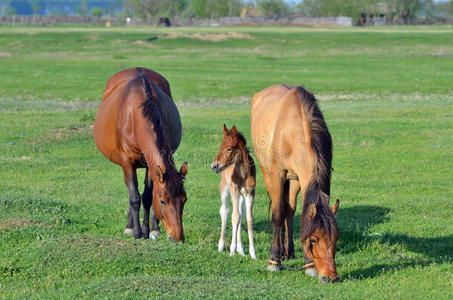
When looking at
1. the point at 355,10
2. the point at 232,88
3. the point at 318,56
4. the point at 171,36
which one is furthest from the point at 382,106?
the point at 355,10

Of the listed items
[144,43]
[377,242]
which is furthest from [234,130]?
[144,43]

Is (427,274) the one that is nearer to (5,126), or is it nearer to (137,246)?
(137,246)

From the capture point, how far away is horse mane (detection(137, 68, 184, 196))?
332 inches

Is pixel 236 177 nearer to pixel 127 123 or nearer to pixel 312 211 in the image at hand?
pixel 127 123

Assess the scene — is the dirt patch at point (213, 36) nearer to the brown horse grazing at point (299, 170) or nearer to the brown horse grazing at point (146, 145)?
the brown horse grazing at point (146, 145)

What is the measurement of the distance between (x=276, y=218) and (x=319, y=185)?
5.07 ft

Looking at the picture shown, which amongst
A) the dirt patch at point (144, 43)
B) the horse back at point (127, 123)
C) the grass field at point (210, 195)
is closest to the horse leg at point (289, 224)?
the grass field at point (210, 195)

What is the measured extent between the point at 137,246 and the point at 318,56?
43.8 m

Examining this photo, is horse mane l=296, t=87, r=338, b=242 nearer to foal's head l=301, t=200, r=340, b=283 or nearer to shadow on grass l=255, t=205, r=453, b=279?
foal's head l=301, t=200, r=340, b=283

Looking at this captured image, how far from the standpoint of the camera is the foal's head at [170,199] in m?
8.38

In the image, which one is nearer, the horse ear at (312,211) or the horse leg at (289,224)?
the horse ear at (312,211)

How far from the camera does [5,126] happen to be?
20688mm

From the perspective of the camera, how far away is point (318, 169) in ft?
24.3

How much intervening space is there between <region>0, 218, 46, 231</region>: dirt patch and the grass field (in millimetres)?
28
